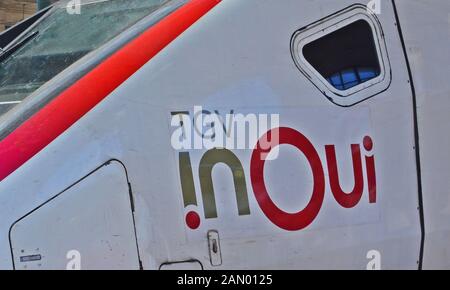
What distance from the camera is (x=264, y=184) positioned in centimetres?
270

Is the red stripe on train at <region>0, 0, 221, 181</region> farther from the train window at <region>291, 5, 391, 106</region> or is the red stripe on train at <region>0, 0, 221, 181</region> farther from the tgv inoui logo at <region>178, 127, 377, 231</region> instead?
the train window at <region>291, 5, 391, 106</region>

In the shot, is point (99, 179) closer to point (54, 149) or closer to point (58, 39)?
point (54, 149)

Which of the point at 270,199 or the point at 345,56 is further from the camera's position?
the point at 345,56

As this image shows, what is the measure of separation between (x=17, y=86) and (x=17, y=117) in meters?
0.69

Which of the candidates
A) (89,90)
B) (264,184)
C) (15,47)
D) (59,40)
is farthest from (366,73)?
(15,47)

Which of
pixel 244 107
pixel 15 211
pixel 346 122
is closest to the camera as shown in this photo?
pixel 15 211

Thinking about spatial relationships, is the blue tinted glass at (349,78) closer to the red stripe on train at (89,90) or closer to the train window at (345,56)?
the train window at (345,56)

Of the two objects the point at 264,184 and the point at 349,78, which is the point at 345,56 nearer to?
the point at 349,78

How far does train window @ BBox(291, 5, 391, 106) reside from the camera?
294cm

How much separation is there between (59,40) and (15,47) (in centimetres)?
36

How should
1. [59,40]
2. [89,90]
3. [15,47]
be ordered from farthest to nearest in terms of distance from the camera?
1. [15,47]
2. [59,40]
3. [89,90]
